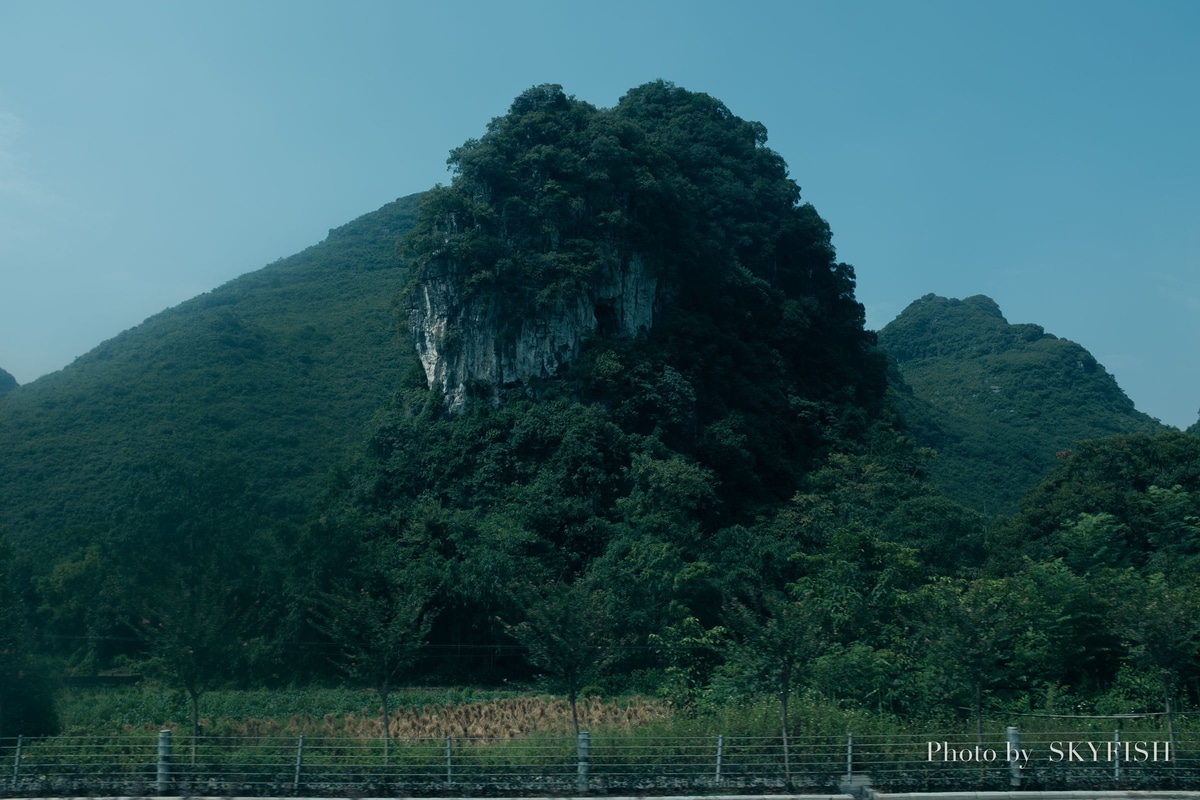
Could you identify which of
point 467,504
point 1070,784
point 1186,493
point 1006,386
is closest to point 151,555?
point 467,504

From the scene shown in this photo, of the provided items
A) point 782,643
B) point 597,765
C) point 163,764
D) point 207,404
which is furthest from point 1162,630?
point 207,404

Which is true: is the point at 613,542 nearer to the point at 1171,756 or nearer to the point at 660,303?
the point at 660,303

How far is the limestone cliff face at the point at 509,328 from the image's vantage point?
5328cm

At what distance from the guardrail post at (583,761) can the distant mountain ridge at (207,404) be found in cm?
3624

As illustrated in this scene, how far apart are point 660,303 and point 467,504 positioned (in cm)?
1721

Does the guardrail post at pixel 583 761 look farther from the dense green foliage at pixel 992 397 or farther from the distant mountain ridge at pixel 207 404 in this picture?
the dense green foliage at pixel 992 397

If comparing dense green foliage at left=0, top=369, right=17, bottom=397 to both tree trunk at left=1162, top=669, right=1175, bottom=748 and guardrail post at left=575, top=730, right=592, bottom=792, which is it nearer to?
guardrail post at left=575, top=730, right=592, bottom=792

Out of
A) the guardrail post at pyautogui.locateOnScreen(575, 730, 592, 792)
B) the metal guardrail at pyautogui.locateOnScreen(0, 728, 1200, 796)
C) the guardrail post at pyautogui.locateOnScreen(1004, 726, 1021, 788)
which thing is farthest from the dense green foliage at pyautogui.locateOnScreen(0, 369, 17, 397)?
the guardrail post at pyautogui.locateOnScreen(1004, 726, 1021, 788)

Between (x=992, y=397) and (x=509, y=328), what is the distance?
69.5m

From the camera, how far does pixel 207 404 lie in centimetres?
6588

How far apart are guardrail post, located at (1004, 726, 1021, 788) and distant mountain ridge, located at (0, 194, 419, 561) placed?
4006 centimetres

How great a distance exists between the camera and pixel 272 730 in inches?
822

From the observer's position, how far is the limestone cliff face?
53.3m

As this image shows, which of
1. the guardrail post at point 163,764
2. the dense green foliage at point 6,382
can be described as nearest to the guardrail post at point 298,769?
the guardrail post at point 163,764
